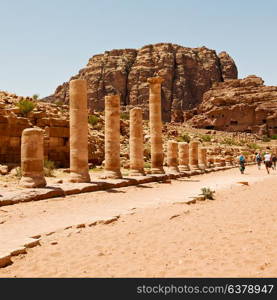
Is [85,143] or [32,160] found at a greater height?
[85,143]

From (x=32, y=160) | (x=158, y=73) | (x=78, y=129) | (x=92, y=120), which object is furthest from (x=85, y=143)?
(x=158, y=73)

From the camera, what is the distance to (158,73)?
110688 mm

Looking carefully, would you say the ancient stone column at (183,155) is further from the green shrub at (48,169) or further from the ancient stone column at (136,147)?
the green shrub at (48,169)

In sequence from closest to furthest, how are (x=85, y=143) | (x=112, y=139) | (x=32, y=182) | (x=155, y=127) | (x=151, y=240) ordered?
1. (x=151, y=240)
2. (x=32, y=182)
3. (x=85, y=143)
4. (x=112, y=139)
5. (x=155, y=127)

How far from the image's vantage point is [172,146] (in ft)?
83.8

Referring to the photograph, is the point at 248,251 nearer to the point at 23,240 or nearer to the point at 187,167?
the point at 23,240

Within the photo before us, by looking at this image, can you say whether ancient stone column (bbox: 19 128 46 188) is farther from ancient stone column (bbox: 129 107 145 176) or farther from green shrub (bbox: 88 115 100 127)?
green shrub (bbox: 88 115 100 127)

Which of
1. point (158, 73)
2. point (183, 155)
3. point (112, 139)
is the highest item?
point (158, 73)

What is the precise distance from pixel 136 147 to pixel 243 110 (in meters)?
67.8

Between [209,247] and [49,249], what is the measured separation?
2.86 m
